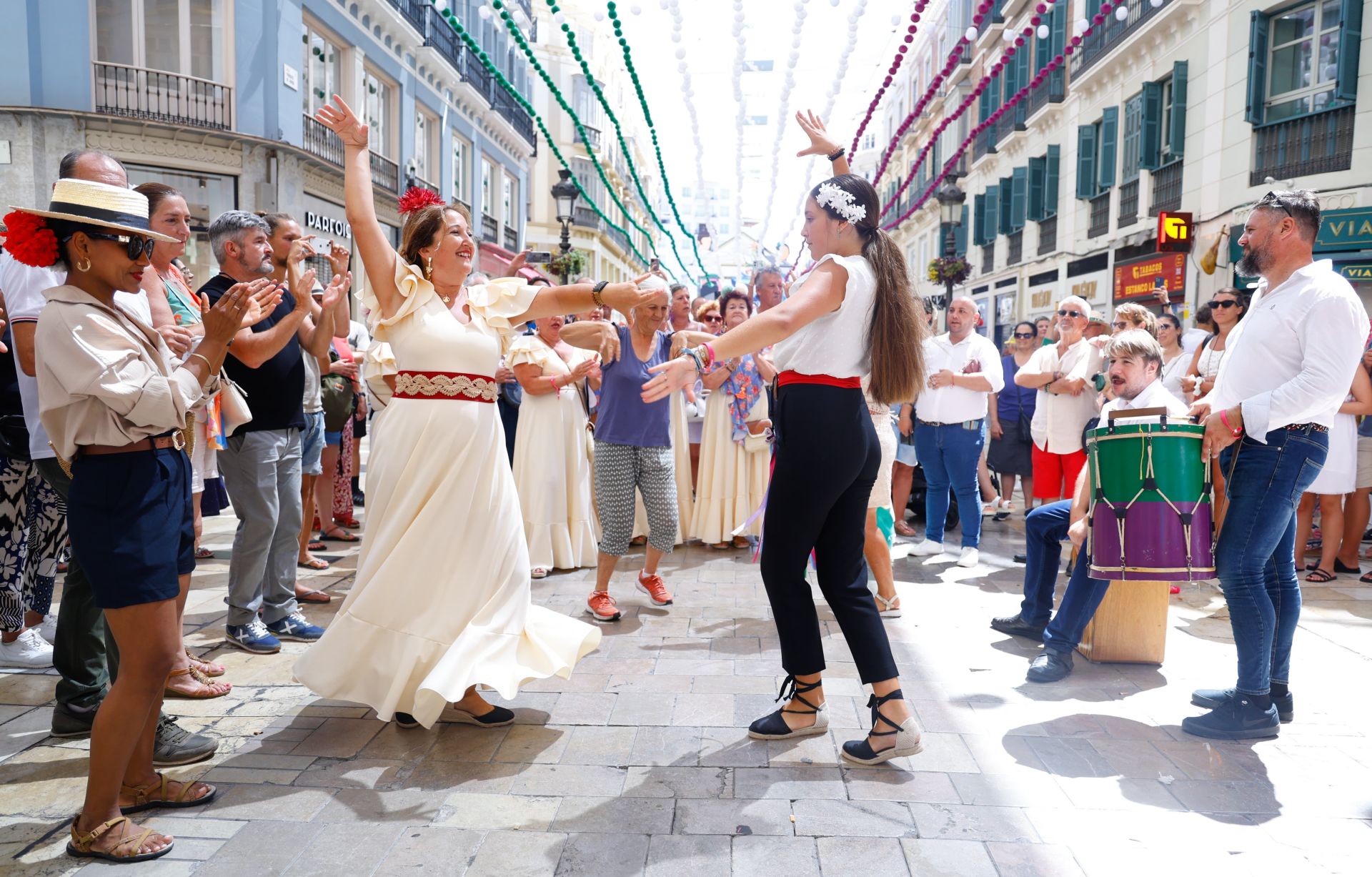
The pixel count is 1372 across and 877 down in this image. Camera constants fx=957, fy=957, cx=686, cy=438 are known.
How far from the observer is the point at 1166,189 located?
17.4 meters

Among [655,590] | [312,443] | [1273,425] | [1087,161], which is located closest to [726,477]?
[655,590]

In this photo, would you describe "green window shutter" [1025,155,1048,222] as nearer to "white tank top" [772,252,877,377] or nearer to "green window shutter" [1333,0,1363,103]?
"green window shutter" [1333,0,1363,103]

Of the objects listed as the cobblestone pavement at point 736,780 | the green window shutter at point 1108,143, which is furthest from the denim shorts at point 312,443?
the green window shutter at point 1108,143

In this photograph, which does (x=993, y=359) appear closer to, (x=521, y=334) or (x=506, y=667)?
(x=521, y=334)

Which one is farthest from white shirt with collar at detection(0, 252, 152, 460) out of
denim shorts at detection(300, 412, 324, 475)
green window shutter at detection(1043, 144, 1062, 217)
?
green window shutter at detection(1043, 144, 1062, 217)

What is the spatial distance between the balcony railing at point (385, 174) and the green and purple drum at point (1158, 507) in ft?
59.1

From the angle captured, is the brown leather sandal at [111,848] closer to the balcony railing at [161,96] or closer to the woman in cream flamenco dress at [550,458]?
the woman in cream flamenco dress at [550,458]

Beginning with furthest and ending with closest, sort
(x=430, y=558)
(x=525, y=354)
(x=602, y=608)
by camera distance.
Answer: (x=525, y=354) → (x=602, y=608) → (x=430, y=558)

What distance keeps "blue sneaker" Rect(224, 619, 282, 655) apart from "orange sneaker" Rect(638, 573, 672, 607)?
2.13m

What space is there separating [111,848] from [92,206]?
1.81m

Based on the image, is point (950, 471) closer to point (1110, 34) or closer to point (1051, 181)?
point (1110, 34)

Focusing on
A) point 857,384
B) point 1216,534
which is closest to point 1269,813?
point 1216,534

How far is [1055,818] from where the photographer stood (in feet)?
10.0

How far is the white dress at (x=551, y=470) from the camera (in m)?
6.85
